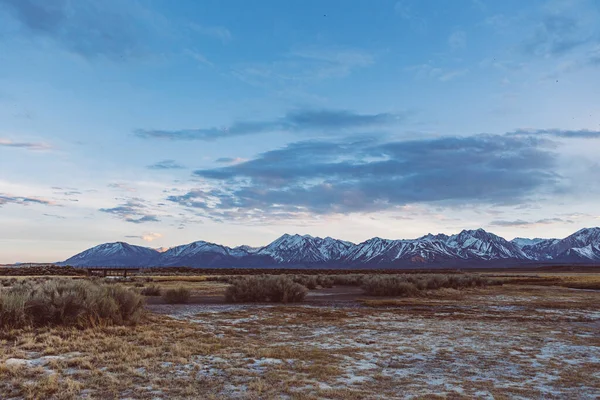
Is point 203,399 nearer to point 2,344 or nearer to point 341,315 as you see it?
point 2,344

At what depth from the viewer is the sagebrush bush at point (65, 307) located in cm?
1469

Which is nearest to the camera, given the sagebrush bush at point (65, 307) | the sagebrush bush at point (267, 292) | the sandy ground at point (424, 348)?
the sandy ground at point (424, 348)

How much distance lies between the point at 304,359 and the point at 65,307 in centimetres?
864

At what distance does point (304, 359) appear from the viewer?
11.7m

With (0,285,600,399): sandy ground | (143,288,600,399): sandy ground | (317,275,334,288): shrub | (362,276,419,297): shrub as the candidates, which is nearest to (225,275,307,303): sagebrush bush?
(143,288,600,399): sandy ground

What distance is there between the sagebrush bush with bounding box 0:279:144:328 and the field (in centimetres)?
78

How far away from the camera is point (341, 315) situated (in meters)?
21.0

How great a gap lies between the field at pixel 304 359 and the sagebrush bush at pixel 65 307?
0.78 meters

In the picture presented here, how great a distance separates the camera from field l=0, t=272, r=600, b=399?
8.99 m

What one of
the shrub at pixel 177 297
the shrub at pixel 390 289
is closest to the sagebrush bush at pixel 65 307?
the shrub at pixel 177 297

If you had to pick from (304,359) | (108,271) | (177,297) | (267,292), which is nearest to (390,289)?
(267,292)

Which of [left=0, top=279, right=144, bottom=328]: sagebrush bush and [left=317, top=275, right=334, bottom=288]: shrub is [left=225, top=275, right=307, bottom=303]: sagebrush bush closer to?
[left=0, top=279, right=144, bottom=328]: sagebrush bush

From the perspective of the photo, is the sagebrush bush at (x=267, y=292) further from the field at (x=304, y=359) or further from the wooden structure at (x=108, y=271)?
the wooden structure at (x=108, y=271)

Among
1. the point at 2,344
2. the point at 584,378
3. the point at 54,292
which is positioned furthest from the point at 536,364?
the point at 54,292
